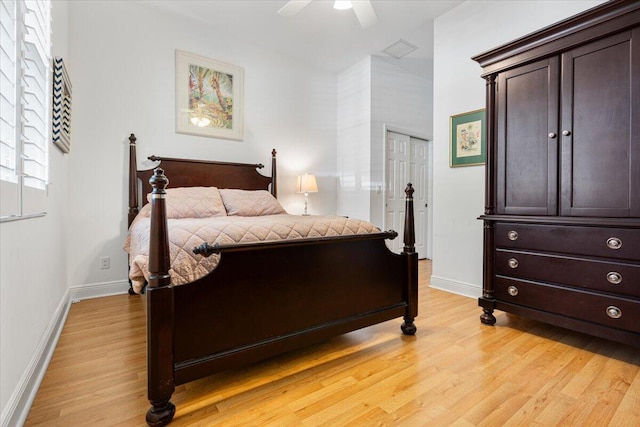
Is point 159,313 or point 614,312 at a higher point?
point 159,313

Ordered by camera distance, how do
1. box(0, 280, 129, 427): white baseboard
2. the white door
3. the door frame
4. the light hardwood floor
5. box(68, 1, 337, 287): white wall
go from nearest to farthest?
box(0, 280, 129, 427): white baseboard
the light hardwood floor
box(68, 1, 337, 287): white wall
the door frame
the white door

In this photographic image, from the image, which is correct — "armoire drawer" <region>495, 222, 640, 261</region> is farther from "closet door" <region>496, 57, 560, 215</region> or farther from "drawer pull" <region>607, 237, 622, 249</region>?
"closet door" <region>496, 57, 560, 215</region>

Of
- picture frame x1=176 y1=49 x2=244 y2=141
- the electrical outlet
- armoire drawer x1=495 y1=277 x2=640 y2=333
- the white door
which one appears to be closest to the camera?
armoire drawer x1=495 y1=277 x2=640 y2=333

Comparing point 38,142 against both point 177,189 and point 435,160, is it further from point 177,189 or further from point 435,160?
point 435,160

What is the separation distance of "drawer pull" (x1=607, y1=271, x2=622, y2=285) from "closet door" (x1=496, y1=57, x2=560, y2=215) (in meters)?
0.45

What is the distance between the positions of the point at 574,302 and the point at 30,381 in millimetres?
2931

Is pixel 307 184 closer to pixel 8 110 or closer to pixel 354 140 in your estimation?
pixel 354 140

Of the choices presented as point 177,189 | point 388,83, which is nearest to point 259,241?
point 177,189

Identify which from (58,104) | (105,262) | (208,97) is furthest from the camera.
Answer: (208,97)

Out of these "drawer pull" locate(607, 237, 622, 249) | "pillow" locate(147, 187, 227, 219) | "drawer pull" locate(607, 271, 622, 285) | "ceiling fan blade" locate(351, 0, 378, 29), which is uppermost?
"ceiling fan blade" locate(351, 0, 378, 29)

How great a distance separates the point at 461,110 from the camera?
3189mm

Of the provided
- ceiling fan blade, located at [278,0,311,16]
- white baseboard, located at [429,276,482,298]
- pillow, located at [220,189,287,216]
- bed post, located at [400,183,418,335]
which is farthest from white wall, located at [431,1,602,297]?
pillow, located at [220,189,287,216]

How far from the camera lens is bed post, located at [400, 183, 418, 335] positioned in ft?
7.01

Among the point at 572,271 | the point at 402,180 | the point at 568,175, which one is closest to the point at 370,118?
the point at 402,180
